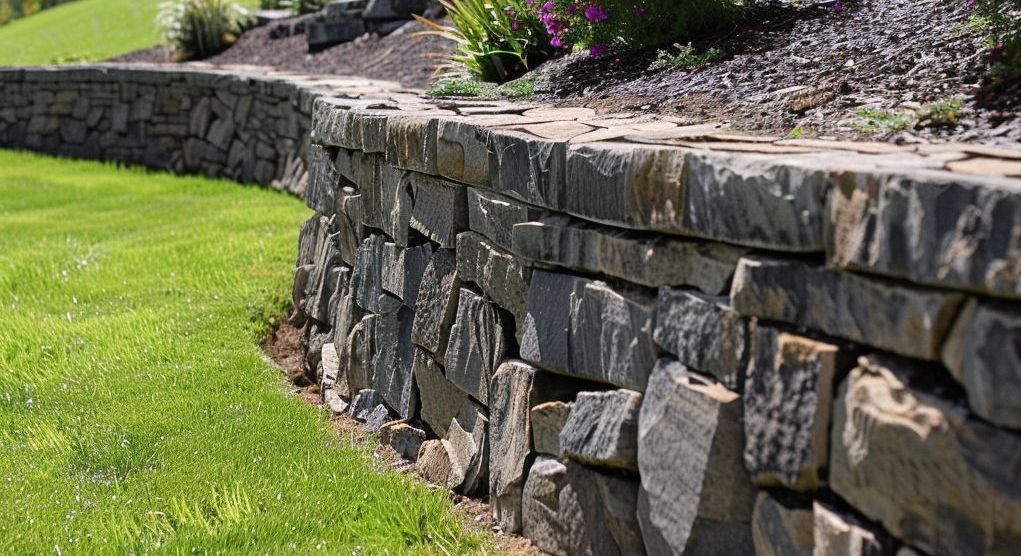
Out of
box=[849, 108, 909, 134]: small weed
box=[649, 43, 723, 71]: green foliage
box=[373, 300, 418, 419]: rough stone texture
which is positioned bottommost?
box=[373, 300, 418, 419]: rough stone texture

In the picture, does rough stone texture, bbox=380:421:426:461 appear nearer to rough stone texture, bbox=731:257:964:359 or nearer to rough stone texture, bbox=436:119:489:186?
rough stone texture, bbox=436:119:489:186

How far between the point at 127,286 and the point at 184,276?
13.1 inches

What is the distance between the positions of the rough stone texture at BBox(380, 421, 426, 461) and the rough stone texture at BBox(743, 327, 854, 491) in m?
2.10

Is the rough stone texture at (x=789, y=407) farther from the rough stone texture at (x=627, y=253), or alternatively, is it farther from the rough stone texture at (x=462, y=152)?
the rough stone texture at (x=462, y=152)

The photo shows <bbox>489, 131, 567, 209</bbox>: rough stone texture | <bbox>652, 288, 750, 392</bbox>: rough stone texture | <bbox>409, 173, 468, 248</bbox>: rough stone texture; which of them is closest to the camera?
<bbox>652, 288, 750, 392</bbox>: rough stone texture

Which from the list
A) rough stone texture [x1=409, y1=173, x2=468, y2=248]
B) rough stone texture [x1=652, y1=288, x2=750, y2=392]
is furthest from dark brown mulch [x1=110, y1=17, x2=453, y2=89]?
rough stone texture [x1=652, y1=288, x2=750, y2=392]

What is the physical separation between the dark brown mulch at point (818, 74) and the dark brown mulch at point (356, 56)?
3127 mm

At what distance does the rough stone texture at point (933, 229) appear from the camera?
1.96 metres

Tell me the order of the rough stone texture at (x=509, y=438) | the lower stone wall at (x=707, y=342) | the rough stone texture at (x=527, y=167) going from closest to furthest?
the lower stone wall at (x=707, y=342) < the rough stone texture at (x=527, y=167) < the rough stone texture at (x=509, y=438)

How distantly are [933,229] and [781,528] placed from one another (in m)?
0.79

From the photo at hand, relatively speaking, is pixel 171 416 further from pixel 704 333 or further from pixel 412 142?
pixel 704 333

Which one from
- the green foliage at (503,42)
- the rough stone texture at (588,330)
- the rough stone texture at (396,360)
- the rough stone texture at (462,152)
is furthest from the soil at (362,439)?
the green foliage at (503,42)

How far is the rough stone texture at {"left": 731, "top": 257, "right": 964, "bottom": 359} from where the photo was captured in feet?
6.89

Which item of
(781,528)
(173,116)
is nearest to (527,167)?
(781,528)
